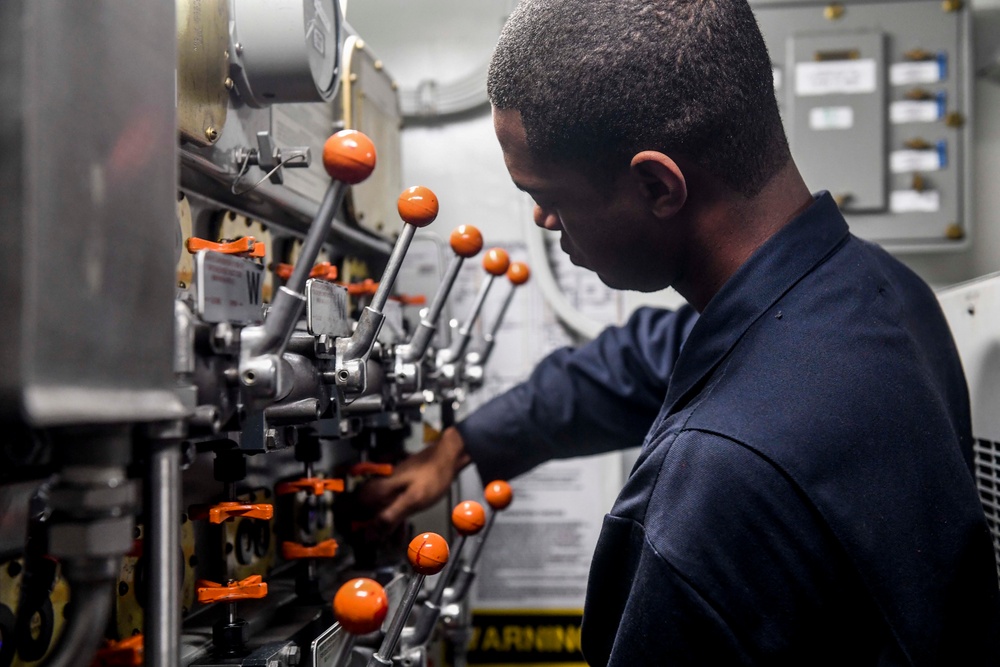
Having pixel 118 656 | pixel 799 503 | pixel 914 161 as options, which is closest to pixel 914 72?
pixel 914 161

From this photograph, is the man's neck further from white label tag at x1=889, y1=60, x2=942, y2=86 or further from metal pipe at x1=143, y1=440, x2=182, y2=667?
white label tag at x1=889, y1=60, x2=942, y2=86

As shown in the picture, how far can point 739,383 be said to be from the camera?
0.73 metres

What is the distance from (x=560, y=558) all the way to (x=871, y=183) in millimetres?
1203

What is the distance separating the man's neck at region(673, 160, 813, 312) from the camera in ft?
2.71

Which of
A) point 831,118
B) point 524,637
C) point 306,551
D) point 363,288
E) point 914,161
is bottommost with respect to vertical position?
point 524,637

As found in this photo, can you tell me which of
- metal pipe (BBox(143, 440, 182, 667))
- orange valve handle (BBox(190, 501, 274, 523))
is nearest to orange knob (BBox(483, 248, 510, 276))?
orange valve handle (BBox(190, 501, 274, 523))

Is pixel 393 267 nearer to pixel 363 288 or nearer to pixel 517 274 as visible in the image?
pixel 363 288

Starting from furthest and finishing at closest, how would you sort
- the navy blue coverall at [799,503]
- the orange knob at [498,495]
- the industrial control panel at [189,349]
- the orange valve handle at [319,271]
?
1. the orange knob at [498,495]
2. the orange valve handle at [319,271]
3. the navy blue coverall at [799,503]
4. the industrial control panel at [189,349]

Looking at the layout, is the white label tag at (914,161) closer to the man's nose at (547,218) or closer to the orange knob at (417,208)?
the man's nose at (547,218)

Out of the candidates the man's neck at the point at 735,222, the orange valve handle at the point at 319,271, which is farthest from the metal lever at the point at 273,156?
the man's neck at the point at 735,222

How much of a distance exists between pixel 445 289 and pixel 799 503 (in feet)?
1.62

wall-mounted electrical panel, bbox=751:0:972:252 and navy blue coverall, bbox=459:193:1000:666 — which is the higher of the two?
wall-mounted electrical panel, bbox=751:0:972:252

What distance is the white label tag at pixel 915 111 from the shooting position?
6.42ft

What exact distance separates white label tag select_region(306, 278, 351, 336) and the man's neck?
37 centimetres
